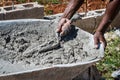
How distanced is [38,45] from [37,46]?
0.06ft

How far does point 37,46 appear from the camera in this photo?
12.2 ft

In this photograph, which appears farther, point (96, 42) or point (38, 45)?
point (38, 45)

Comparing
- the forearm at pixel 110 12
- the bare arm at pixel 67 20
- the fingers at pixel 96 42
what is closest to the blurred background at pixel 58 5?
the bare arm at pixel 67 20

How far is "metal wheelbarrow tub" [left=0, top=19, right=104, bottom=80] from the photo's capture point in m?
3.47

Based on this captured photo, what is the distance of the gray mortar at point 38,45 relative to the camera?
3.53 meters

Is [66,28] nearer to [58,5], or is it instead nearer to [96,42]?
[96,42]

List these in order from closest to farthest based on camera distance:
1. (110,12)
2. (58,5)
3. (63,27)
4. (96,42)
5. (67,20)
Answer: (96,42) → (110,12) → (63,27) → (67,20) → (58,5)

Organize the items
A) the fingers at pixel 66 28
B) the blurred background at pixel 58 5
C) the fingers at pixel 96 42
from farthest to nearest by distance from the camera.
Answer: the blurred background at pixel 58 5 → the fingers at pixel 66 28 → the fingers at pixel 96 42

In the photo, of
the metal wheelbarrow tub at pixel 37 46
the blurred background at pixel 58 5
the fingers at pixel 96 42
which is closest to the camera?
the fingers at pixel 96 42

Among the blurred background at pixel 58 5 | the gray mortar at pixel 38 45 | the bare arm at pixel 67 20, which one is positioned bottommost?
the blurred background at pixel 58 5

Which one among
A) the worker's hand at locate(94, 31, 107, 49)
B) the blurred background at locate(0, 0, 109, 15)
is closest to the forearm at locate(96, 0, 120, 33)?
the worker's hand at locate(94, 31, 107, 49)

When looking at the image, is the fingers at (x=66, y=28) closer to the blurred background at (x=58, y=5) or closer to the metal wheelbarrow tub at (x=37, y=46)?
the metal wheelbarrow tub at (x=37, y=46)

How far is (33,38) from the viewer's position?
3.75m

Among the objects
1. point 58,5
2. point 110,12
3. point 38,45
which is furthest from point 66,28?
point 58,5
